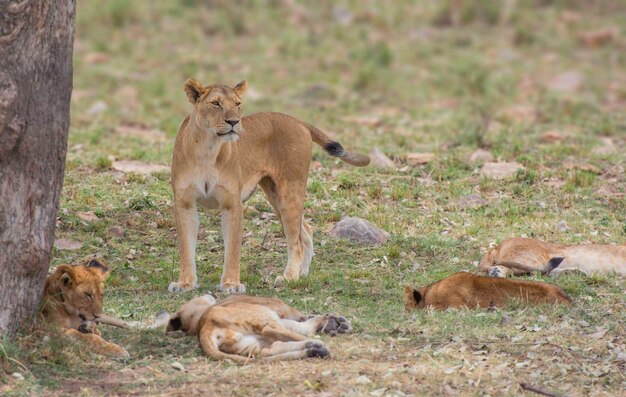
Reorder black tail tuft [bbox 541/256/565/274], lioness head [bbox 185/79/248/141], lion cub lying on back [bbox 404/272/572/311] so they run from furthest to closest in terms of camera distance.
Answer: black tail tuft [bbox 541/256/565/274], lioness head [bbox 185/79/248/141], lion cub lying on back [bbox 404/272/572/311]

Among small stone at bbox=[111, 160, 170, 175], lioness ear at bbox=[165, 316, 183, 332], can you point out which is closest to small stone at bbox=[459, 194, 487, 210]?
small stone at bbox=[111, 160, 170, 175]

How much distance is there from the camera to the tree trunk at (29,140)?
6.25 metres

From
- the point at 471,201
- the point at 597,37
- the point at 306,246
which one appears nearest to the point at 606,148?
the point at 471,201

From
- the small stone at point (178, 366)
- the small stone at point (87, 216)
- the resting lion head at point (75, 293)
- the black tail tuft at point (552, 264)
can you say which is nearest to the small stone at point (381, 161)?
the small stone at point (87, 216)

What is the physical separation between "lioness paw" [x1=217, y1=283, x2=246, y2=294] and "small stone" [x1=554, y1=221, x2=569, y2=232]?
10.9ft

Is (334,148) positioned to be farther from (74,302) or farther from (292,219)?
(74,302)

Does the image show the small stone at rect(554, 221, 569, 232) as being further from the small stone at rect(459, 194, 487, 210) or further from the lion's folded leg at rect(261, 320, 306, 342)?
the lion's folded leg at rect(261, 320, 306, 342)

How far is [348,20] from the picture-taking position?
2233 cm

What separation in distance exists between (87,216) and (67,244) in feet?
2.25

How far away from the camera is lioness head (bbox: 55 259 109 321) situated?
22.2ft

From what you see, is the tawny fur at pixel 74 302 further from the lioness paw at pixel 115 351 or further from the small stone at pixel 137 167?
the small stone at pixel 137 167

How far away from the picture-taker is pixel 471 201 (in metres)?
11.1

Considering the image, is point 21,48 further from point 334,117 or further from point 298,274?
point 334,117

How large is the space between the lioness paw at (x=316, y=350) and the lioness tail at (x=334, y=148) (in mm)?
2839
